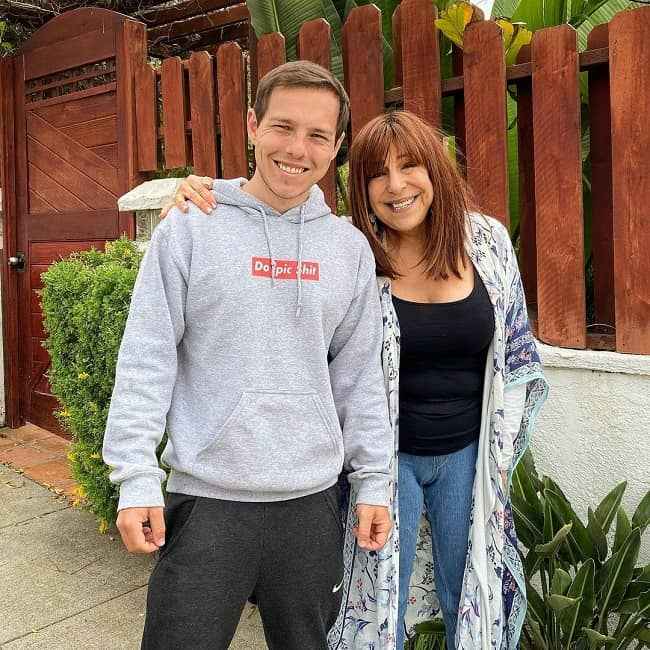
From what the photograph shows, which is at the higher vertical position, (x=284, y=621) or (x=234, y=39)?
(x=234, y=39)

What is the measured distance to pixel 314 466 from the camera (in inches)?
66.0

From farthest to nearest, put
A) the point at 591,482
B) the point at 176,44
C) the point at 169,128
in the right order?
the point at 176,44, the point at 169,128, the point at 591,482

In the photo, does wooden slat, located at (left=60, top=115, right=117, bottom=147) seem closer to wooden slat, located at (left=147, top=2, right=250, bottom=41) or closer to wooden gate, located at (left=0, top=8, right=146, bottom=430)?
wooden gate, located at (left=0, top=8, right=146, bottom=430)

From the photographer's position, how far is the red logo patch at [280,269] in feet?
5.50

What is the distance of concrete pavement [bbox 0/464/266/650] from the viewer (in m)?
2.87

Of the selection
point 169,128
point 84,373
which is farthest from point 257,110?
point 169,128

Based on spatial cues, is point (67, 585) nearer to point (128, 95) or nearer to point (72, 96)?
point (128, 95)

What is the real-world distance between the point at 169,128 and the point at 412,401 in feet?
9.35

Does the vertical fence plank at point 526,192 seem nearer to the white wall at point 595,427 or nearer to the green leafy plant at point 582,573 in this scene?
the white wall at point 595,427

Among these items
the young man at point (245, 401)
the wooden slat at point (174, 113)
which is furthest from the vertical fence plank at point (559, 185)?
the wooden slat at point (174, 113)

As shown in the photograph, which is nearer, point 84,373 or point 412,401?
point 412,401

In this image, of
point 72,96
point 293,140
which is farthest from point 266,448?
point 72,96

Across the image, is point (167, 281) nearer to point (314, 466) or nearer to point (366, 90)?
point (314, 466)

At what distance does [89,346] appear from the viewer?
3.53 m
